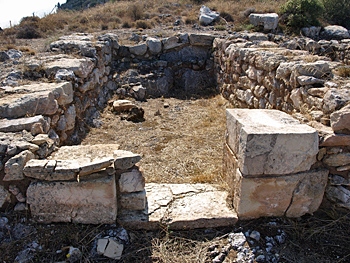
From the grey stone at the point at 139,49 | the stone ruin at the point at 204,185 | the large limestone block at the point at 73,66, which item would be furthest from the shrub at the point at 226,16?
the stone ruin at the point at 204,185

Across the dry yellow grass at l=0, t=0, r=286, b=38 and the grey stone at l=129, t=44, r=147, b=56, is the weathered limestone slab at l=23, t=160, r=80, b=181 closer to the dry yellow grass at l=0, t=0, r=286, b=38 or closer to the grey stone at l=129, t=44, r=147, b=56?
the grey stone at l=129, t=44, r=147, b=56

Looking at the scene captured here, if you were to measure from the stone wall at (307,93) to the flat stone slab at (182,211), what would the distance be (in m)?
0.95

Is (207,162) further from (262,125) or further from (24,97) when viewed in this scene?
(24,97)

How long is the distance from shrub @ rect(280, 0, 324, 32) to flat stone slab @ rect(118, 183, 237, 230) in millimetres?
8059

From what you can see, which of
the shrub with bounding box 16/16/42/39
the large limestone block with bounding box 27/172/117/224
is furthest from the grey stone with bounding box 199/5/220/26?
the large limestone block with bounding box 27/172/117/224

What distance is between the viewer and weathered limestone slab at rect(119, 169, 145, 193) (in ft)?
8.52

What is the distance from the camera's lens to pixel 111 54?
7352 mm

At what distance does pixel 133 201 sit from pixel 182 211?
465 mm

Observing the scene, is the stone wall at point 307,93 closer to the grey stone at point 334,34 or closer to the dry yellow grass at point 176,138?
the dry yellow grass at point 176,138

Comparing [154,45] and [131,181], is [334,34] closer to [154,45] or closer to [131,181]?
[154,45]

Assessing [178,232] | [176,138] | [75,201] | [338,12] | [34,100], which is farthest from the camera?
[338,12]

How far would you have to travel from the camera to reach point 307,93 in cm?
329

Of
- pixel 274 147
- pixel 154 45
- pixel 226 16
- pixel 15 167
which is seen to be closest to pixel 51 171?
pixel 15 167

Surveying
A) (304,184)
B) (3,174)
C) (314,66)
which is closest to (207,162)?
(304,184)
